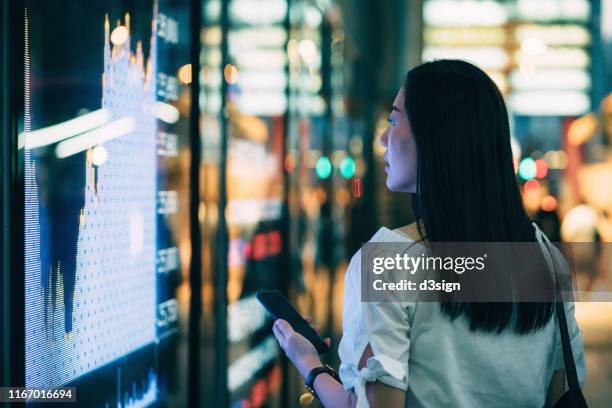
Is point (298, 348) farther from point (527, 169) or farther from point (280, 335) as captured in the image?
point (527, 169)

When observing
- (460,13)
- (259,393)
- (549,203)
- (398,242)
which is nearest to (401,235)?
(398,242)

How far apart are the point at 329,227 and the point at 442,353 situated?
6.96 meters

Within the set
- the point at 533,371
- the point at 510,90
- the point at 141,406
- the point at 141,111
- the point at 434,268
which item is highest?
the point at 510,90

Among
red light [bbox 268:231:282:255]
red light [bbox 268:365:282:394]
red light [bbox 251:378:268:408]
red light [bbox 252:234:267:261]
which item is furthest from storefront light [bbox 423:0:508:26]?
red light [bbox 251:378:268:408]

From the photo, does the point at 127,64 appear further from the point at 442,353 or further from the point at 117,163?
the point at 442,353

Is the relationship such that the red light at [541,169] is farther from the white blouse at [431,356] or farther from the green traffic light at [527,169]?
the white blouse at [431,356]

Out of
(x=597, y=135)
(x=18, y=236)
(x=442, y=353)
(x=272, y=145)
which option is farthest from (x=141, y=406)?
(x=597, y=135)

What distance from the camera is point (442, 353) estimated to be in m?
1.45

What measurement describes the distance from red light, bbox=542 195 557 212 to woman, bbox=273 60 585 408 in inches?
514

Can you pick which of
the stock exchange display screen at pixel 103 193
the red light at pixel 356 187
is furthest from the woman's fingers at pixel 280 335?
the red light at pixel 356 187

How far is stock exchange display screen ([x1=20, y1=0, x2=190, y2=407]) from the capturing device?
1.68 meters

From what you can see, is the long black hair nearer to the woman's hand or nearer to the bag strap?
the bag strap

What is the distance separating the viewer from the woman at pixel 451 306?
1430mm

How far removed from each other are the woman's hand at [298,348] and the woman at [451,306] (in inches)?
4.8
